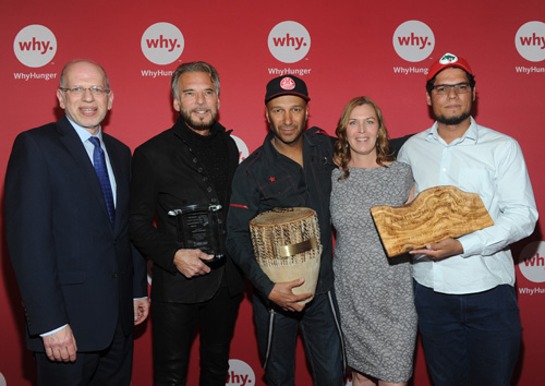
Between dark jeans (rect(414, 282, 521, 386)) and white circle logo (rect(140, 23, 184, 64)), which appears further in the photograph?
white circle logo (rect(140, 23, 184, 64))

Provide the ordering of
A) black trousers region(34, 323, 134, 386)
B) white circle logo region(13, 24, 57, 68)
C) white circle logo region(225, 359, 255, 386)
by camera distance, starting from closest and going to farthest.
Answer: black trousers region(34, 323, 134, 386), white circle logo region(13, 24, 57, 68), white circle logo region(225, 359, 255, 386)

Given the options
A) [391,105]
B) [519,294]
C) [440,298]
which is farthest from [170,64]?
[519,294]

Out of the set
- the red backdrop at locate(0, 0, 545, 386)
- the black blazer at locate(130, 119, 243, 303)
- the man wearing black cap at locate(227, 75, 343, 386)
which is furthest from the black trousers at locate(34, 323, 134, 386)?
the red backdrop at locate(0, 0, 545, 386)

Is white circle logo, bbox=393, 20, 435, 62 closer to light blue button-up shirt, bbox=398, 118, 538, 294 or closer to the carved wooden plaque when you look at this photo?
light blue button-up shirt, bbox=398, 118, 538, 294

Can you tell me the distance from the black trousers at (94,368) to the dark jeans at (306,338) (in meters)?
0.70

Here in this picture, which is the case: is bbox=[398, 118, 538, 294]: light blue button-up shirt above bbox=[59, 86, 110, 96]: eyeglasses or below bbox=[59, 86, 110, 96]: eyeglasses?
below

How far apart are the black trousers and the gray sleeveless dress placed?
117cm

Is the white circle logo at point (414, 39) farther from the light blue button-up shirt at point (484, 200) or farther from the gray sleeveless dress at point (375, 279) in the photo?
the gray sleeveless dress at point (375, 279)

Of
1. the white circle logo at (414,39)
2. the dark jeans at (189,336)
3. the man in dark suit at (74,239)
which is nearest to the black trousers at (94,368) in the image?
the man in dark suit at (74,239)

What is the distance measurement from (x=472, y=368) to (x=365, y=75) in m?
1.94

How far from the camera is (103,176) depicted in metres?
2.18

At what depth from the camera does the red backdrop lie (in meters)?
3.07

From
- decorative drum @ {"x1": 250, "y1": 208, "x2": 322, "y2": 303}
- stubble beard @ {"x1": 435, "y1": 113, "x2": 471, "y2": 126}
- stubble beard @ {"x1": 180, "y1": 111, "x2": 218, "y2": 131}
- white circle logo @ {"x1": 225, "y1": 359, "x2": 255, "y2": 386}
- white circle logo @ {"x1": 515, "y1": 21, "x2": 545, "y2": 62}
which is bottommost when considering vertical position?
white circle logo @ {"x1": 225, "y1": 359, "x2": 255, "y2": 386}

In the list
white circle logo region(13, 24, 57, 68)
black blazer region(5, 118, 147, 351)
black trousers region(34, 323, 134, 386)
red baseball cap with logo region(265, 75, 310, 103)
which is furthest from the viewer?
white circle logo region(13, 24, 57, 68)
